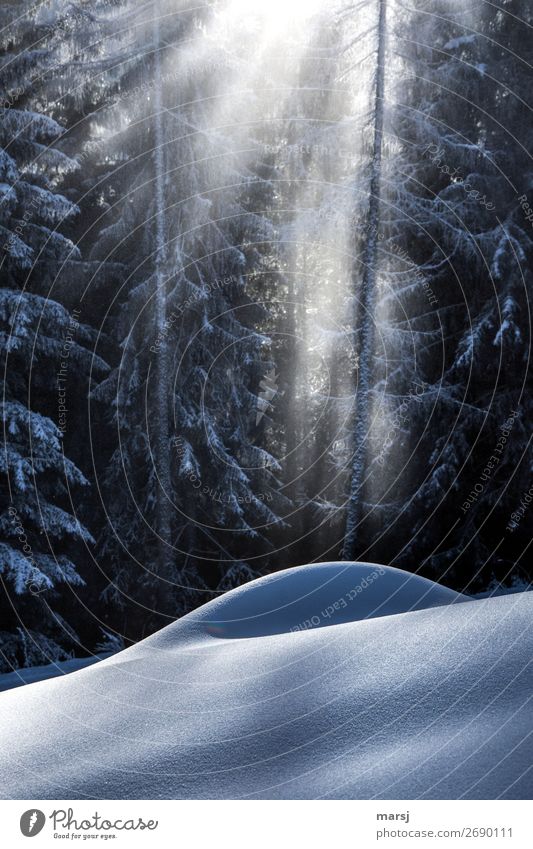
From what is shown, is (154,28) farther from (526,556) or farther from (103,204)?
(526,556)

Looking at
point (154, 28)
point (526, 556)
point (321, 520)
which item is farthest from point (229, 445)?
point (154, 28)

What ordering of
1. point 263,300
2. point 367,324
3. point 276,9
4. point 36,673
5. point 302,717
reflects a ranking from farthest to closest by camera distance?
point 263,300 → point 276,9 → point 367,324 → point 36,673 → point 302,717

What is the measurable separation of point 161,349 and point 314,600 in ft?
24.2

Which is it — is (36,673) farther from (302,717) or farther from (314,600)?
(302,717)

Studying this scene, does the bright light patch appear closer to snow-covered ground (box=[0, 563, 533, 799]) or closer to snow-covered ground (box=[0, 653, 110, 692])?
snow-covered ground (box=[0, 653, 110, 692])

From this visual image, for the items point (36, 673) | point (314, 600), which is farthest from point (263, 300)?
point (314, 600)

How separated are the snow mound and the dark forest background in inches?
226

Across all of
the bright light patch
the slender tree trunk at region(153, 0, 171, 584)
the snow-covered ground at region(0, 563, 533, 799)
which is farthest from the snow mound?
the bright light patch

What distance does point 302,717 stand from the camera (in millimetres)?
3418

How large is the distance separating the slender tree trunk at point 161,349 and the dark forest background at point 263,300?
61mm

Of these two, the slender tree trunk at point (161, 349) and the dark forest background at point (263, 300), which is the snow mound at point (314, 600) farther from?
the slender tree trunk at point (161, 349)

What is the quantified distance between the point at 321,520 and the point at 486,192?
23.2ft

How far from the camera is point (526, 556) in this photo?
1309cm

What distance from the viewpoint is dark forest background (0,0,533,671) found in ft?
39.9
